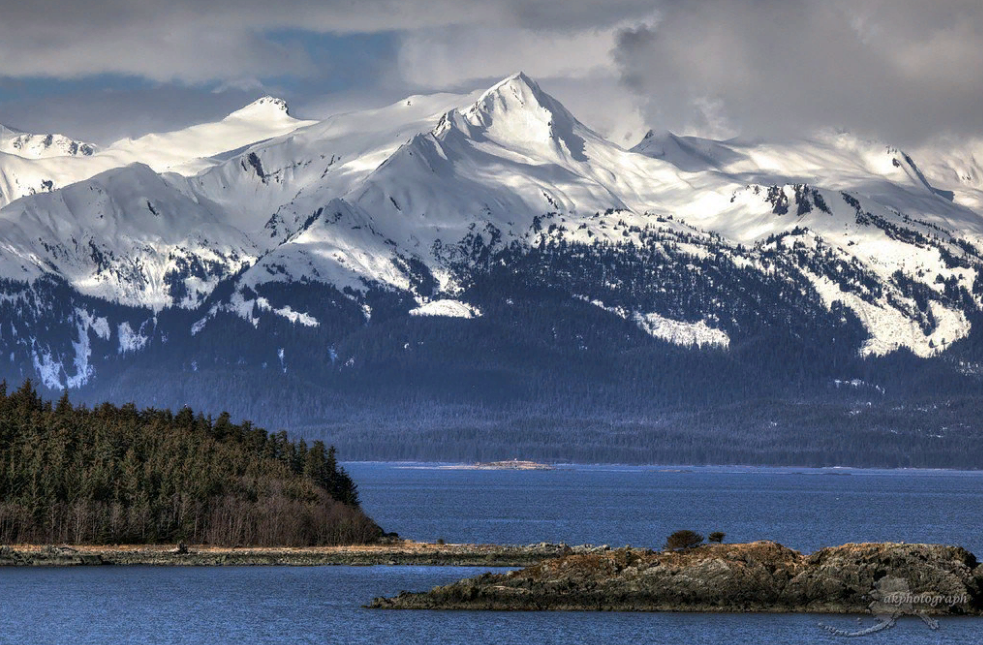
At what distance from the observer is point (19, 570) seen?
153 metres

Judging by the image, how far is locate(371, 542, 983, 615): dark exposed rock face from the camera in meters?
124

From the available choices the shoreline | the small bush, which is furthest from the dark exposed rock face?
the shoreline

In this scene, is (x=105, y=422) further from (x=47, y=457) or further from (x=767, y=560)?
(x=767, y=560)

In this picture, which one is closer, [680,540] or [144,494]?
[680,540]

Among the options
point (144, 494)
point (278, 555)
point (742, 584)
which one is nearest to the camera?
point (742, 584)

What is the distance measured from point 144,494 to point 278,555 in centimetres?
1452

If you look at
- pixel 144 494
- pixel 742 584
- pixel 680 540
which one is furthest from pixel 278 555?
pixel 742 584

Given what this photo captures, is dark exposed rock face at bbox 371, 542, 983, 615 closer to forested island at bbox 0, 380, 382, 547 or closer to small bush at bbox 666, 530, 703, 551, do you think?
small bush at bbox 666, 530, 703, 551

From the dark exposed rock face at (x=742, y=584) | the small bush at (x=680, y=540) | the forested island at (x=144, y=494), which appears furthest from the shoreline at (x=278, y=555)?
the dark exposed rock face at (x=742, y=584)

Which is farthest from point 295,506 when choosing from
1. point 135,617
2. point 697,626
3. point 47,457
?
point 697,626

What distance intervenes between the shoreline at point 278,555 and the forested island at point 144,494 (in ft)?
9.02

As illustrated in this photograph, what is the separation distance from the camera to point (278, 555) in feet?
539

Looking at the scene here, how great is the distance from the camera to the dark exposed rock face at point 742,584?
408 feet

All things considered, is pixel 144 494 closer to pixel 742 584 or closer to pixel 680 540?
pixel 680 540
